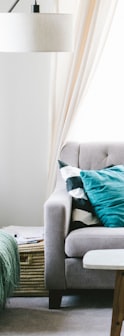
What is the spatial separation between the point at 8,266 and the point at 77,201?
2.12 feet

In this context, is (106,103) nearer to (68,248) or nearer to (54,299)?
(68,248)

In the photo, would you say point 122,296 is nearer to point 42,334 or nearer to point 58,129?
point 42,334

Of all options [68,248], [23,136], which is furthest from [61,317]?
[23,136]

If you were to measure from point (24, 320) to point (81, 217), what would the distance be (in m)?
0.65

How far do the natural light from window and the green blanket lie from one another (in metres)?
1.15

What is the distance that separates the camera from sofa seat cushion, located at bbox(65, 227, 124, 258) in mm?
3590

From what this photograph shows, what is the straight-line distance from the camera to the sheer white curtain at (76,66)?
176 inches

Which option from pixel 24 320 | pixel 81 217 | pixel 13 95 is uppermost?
pixel 13 95

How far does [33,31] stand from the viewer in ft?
9.16

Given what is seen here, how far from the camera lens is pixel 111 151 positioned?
4.30m

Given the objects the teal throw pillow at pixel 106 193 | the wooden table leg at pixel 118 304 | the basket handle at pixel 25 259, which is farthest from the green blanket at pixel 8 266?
the wooden table leg at pixel 118 304

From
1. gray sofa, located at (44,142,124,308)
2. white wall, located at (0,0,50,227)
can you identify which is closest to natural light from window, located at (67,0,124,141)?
white wall, located at (0,0,50,227)

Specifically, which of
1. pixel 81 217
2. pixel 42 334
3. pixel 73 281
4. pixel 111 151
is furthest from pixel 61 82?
pixel 42 334

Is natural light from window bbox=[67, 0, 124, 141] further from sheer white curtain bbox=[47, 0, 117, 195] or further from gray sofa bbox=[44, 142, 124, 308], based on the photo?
gray sofa bbox=[44, 142, 124, 308]
